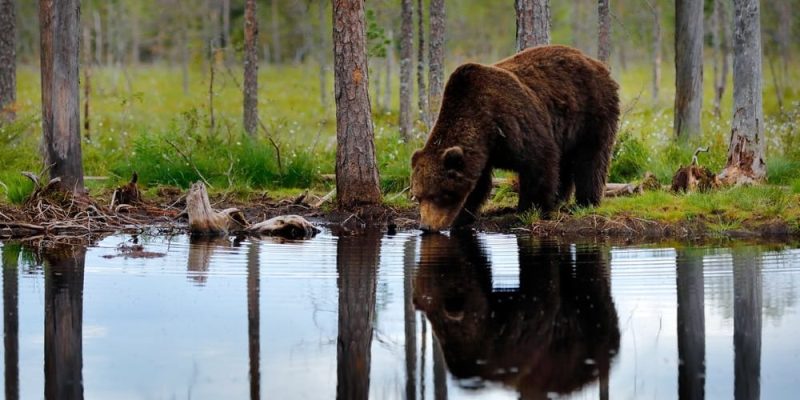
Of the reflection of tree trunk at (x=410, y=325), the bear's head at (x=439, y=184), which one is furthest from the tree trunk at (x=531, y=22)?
the reflection of tree trunk at (x=410, y=325)

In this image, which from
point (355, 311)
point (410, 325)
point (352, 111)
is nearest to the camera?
point (410, 325)

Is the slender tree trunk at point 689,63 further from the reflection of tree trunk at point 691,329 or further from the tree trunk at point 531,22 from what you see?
the reflection of tree trunk at point 691,329

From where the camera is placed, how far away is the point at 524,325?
23.4ft

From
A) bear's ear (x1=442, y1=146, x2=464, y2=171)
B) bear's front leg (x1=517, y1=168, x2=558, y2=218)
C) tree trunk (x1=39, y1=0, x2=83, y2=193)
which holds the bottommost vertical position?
bear's front leg (x1=517, y1=168, x2=558, y2=218)

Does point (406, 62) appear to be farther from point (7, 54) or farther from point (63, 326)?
point (63, 326)

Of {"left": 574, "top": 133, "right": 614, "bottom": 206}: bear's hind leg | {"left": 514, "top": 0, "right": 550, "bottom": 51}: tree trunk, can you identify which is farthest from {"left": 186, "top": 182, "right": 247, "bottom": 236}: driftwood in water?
{"left": 514, "top": 0, "right": 550, "bottom": 51}: tree trunk

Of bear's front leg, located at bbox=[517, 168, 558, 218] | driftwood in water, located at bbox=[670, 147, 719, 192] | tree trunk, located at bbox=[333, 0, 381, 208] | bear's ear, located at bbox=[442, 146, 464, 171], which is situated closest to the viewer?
bear's ear, located at bbox=[442, 146, 464, 171]

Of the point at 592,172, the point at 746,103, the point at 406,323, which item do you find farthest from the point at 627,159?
the point at 406,323

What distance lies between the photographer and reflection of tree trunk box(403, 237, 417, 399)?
20.4 ft

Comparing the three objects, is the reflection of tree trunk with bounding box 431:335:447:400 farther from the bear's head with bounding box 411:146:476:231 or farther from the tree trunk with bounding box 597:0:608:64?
the tree trunk with bounding box 597:0:608:64

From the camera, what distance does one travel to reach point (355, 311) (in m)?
7.74

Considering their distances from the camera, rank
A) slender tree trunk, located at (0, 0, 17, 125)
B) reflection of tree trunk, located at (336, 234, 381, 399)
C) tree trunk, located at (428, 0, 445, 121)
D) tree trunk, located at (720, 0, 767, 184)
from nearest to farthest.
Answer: reflection of tree trunk, located at (336, 234, 381, 399) < tree trunk, located at (720, 0, 767, 184) < tree trunk, located at (428, 0, 445, 121) < slender tree trunk, located at (0, 0, 17, 125)

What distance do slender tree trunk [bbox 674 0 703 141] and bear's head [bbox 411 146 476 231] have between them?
7.07 meters

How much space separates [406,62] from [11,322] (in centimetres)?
1435
